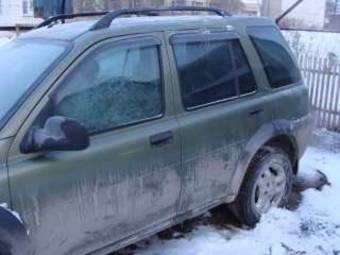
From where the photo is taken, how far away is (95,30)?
3.56 meters

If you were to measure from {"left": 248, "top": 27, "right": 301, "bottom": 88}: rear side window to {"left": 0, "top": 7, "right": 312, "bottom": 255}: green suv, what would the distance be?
0.05 ft

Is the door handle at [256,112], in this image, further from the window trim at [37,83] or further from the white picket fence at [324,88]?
the white picket fence at [324,88]

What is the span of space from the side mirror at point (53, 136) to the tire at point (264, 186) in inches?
82.4

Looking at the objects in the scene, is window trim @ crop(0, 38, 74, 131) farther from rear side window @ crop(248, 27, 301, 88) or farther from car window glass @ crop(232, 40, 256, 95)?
rear side window @ crop(248, 27, 301, 88)

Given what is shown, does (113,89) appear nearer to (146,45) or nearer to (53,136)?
(146,45)

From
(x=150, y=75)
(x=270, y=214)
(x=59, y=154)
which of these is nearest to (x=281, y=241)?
(x=270, y=214)

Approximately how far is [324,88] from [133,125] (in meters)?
6.09

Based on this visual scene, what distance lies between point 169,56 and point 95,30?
1.92 feet

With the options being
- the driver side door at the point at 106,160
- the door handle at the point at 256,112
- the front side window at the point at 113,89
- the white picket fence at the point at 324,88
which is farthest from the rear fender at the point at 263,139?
the white picket fence at the point at 324,88

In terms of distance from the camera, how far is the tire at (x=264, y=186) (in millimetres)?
4734

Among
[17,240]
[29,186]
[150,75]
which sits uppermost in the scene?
[150,75]

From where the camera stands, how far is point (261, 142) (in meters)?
4.63

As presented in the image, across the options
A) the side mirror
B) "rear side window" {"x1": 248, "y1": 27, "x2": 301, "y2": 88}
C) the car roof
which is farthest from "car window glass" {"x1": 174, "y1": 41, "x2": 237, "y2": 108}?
the side mirror

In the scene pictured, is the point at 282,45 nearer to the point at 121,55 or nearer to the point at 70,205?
the point at 121,55
